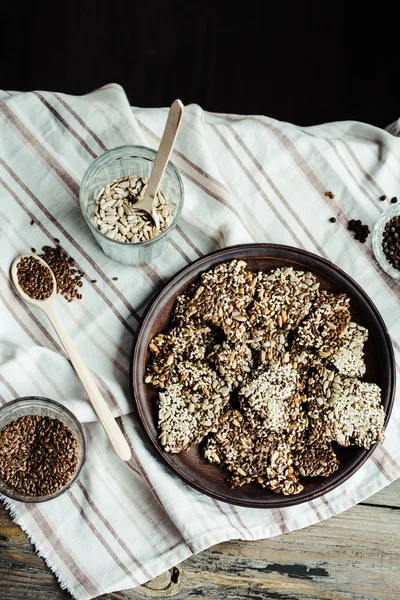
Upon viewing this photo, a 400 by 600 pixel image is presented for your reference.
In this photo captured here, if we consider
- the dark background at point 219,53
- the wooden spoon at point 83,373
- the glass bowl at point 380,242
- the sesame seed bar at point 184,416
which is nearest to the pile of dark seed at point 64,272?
the wooden spoon at point 83,373

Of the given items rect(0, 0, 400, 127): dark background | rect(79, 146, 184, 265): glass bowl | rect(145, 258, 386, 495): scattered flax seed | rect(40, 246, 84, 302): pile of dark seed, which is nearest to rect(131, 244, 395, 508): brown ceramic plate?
rect(145, 258, 386, 495): scattered flax seed

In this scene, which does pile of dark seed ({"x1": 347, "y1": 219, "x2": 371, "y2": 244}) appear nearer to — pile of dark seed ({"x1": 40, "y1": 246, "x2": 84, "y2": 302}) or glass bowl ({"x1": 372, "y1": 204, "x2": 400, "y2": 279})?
glass bowl ({"x1": 372, "y1": 204, "x2": 400, "y2": 279})

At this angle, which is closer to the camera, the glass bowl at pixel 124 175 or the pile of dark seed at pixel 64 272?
the glass bowl at pixel 124 175

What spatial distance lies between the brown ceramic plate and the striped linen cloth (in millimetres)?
65

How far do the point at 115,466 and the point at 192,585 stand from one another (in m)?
0.42

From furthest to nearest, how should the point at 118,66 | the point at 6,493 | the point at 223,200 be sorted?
the point at 118,66
the point at 223,200
the point at 6,493

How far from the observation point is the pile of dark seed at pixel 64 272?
1814 millimetres

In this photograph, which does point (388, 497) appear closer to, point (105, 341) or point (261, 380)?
point (261, 380)

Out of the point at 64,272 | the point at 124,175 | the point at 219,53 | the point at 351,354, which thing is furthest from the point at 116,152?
the point at 219,53

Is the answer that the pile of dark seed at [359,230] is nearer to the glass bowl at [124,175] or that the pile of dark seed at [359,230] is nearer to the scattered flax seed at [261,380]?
the scattered flax seed at [261,380]

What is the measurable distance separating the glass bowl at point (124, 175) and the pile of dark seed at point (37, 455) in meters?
0.51

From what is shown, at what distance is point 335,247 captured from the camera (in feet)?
6.23

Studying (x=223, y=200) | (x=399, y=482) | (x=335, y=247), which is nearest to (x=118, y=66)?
(x=223, y=200)

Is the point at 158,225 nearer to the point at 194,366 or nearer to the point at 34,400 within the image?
the point at 194,366
